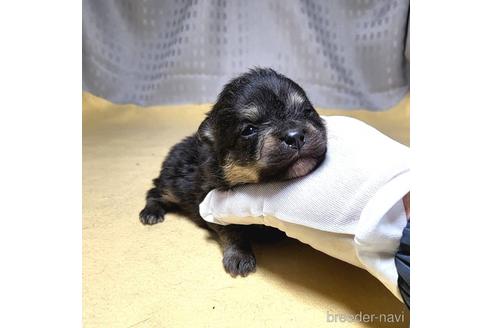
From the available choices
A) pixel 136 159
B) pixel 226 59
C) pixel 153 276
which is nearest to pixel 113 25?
pixel 226 59

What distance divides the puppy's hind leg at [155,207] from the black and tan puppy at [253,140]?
1.23ft

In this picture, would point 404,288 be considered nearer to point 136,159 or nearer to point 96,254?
point 96,254

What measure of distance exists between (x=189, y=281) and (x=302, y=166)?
762mm

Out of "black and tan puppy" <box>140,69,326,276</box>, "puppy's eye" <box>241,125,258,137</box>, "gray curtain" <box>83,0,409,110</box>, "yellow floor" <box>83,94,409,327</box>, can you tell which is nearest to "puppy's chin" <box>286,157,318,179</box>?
"black and tan puppy" <box>140,69,326,276</box>

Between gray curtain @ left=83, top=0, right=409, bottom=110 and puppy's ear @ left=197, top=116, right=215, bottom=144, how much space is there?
8.14 ft

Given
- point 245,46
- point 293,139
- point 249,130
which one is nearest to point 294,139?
point 293,139

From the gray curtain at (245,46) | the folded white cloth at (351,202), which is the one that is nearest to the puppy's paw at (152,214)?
the folded white cloth at (351,202)

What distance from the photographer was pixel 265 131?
1.93m

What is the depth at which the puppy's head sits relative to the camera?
1837 millimetres

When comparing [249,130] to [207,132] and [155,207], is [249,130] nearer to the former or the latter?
[207,132]

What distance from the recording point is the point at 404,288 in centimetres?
144

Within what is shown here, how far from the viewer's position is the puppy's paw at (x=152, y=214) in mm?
2705

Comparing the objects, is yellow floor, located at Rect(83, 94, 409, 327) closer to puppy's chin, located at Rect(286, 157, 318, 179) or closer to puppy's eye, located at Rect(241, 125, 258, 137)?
puppy's chin, located at Rect(286, 157, 318, 179)
